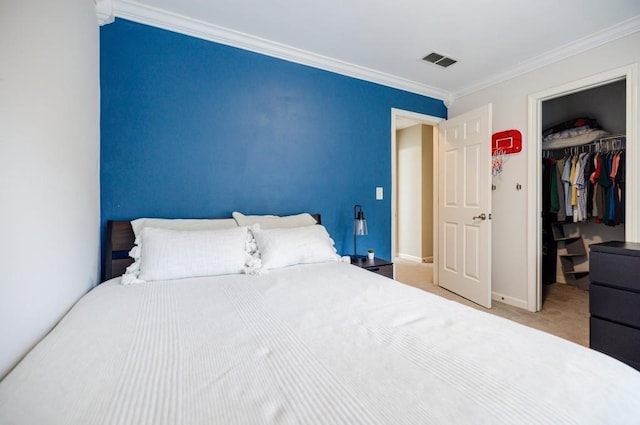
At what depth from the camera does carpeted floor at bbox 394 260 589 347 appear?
7.68ft

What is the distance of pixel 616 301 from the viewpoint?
69.8 inches

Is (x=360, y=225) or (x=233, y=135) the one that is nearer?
(x=233, y=135)

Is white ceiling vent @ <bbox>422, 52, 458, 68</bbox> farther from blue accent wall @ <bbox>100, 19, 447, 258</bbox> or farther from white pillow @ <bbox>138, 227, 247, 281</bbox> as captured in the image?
white pillow @ <bbox>138, 227, 247, 281</bbox>

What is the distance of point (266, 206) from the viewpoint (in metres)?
2.41

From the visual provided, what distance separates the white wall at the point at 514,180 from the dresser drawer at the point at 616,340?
3.15 ft

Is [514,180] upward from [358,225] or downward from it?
upward

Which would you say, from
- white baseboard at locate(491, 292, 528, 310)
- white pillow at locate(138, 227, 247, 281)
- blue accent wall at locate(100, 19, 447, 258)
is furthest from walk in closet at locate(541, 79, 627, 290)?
white pillow at locate(138, 227, 247, 281)

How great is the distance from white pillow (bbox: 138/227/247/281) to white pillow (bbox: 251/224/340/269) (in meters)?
0.16

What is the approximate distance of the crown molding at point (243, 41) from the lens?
195 centimetres

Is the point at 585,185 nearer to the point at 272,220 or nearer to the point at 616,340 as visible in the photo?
the point at 616,340

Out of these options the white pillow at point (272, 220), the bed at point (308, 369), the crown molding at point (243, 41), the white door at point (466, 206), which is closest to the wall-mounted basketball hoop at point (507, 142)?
the white door at point (466, 206)

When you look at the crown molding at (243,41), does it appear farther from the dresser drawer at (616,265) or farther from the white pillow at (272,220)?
the dresser drawer at (616,265)

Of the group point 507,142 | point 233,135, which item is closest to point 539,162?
point 507,142

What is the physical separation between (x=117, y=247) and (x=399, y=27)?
260cm
